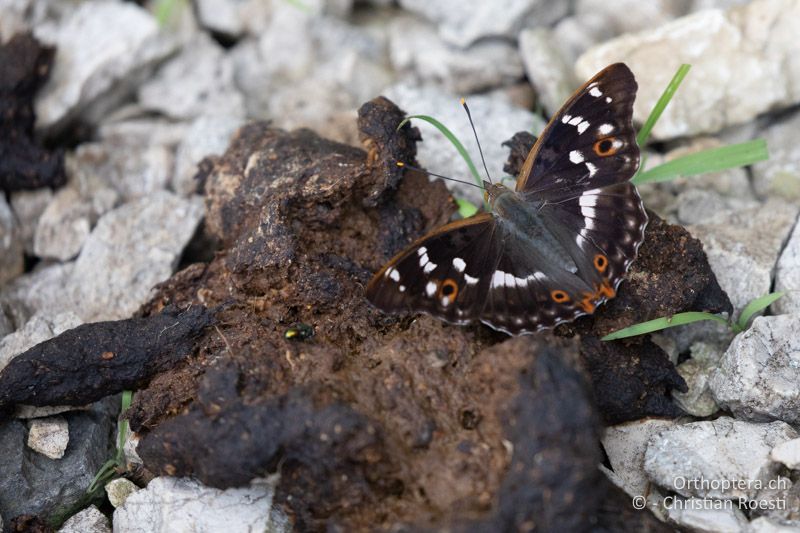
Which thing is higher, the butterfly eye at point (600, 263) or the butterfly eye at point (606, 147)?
the butterfly eye at point (606, 147)

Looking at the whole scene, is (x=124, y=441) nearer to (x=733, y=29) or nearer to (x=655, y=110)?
(x=655, y=110)

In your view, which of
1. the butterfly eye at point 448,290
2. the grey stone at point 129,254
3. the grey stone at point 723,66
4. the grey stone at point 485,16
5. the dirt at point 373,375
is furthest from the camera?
the grey stone at point 485,16

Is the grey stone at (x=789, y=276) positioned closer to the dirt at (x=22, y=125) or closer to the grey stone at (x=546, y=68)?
the grey stone at (x=546, y=68)

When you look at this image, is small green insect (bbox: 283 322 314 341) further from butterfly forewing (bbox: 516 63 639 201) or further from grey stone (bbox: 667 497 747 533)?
grey stone (bbox: 667 497 747 533)

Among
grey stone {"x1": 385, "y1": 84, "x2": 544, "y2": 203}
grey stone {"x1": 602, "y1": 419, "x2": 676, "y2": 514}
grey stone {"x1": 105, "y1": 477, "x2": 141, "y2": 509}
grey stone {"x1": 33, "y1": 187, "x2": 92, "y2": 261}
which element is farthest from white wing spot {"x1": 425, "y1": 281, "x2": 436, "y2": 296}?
grey stone {"x1": 33, "y1": 187, "x2": 92, "y2": 261}

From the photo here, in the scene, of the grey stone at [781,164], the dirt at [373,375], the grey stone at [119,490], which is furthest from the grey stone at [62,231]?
the grey stone at [781,164]
